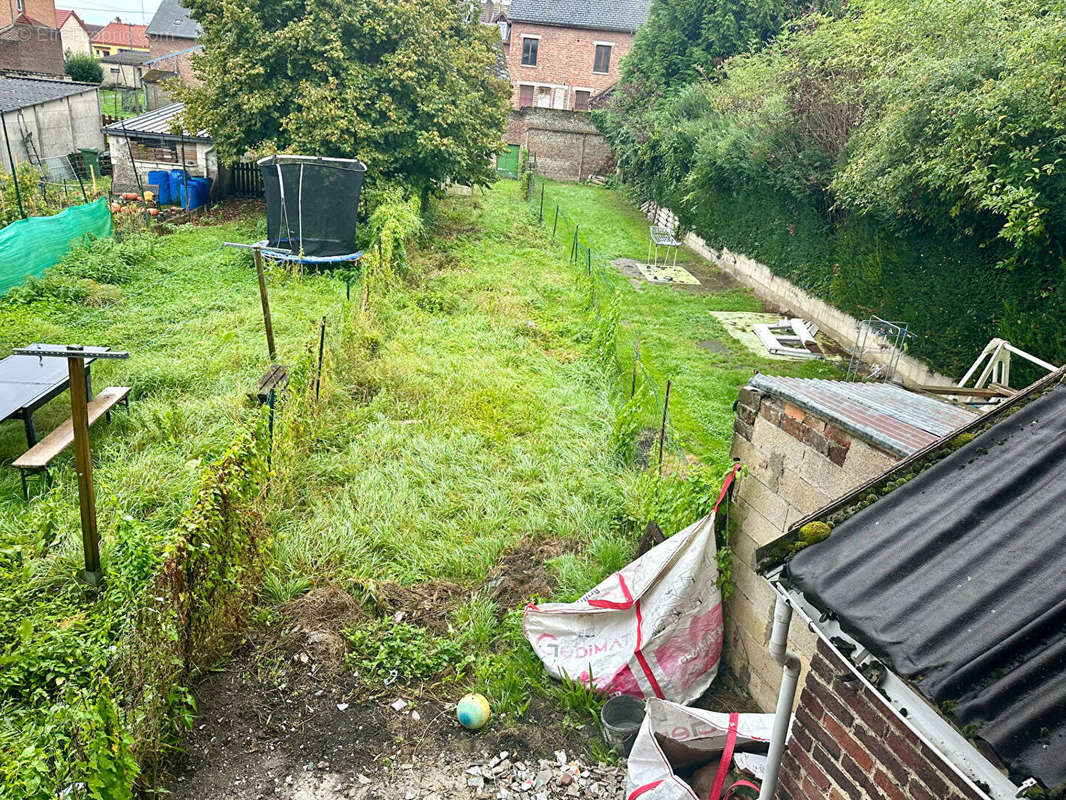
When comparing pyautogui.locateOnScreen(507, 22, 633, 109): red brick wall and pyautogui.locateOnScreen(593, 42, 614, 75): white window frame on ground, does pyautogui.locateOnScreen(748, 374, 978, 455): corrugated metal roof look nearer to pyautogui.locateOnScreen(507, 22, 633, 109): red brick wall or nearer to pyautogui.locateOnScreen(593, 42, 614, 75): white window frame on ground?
pyautogui.locateOnScreen(507, 22, 633, 109): red brick wall

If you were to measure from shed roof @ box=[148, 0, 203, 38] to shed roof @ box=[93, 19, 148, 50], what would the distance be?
2517 centimetres

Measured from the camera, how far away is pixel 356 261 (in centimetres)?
1461

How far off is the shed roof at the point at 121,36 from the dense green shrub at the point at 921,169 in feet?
254

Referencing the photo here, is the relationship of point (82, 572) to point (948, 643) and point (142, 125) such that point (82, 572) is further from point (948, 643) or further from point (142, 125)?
point (142, 125)

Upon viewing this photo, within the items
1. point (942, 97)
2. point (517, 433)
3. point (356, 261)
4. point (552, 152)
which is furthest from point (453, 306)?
point (552, 152)

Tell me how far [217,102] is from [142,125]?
4.73 meters

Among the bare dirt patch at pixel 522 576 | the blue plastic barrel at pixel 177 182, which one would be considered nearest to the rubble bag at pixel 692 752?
the bare dirt patch at pixel 522 576

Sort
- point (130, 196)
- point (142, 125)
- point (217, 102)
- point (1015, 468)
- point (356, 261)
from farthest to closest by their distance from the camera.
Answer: point (142, 125) < point (130, 196) < point (217, 102) < point (356, 261) < point (1015, 468)

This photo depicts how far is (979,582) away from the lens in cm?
189

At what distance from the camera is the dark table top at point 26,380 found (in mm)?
6480

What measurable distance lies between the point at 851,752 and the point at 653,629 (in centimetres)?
261

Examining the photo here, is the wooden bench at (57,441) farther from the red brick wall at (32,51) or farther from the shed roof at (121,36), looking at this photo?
the shed roof at (121,36)

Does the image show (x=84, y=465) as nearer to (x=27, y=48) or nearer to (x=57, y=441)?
(x=57, y=441)

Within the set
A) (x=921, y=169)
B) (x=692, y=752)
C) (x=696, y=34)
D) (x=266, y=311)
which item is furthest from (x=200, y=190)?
(x=692, y=752)
